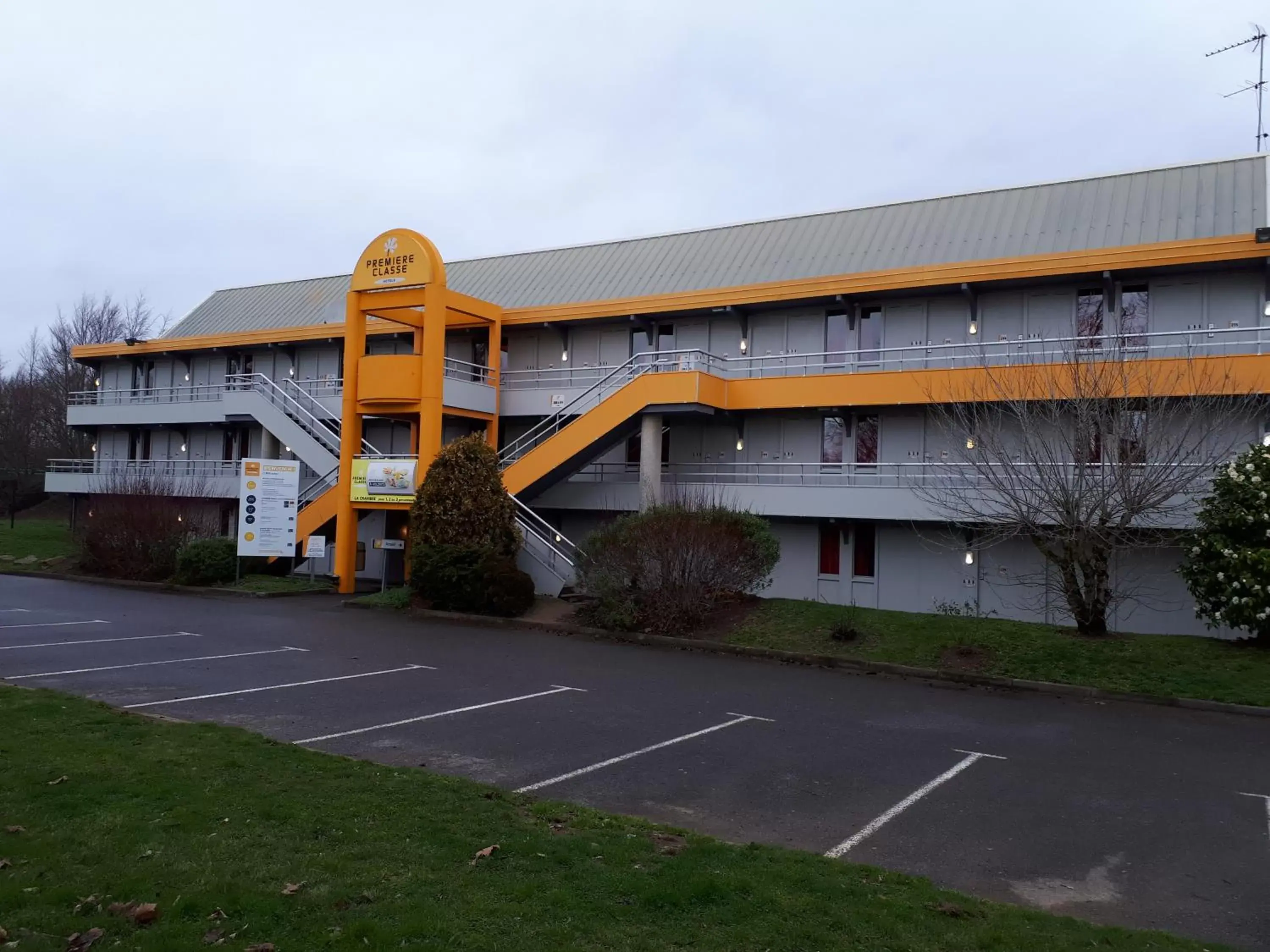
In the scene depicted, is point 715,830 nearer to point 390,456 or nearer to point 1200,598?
point 1200,598

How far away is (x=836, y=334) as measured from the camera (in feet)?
85.6

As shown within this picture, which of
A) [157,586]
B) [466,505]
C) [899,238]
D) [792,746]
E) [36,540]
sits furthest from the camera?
[36,540]

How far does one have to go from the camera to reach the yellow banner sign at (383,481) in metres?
25.8

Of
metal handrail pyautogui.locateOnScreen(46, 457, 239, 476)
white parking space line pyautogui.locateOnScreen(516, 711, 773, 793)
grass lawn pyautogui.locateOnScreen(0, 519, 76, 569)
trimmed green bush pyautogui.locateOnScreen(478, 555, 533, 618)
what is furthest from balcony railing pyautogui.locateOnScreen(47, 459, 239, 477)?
white parking space line pyautogui.locateOnScreen(516, 711, 773, 793)

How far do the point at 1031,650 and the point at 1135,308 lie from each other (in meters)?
10.5

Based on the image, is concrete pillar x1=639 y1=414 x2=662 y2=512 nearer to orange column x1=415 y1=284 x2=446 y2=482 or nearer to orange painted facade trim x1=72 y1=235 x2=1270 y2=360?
orange painted facade trim x1=72 y1=235 x2=1270 y2=360

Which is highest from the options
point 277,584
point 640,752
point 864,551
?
point 864,551

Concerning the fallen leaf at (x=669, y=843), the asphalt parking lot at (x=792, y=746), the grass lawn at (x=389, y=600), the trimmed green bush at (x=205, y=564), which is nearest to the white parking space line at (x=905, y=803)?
the asphalt parking lot at (x=792, y=746)

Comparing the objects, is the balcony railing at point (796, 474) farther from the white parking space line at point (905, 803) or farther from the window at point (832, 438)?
the white parking space line at point (905, 803)

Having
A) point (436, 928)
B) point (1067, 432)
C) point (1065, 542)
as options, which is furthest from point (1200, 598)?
point (436, 928)

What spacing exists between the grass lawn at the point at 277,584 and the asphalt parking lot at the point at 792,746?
719 centimetres

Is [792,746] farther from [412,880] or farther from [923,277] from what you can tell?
[923,277]

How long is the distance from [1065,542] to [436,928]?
550 inches

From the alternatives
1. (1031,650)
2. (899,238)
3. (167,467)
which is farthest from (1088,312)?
(167,467)
